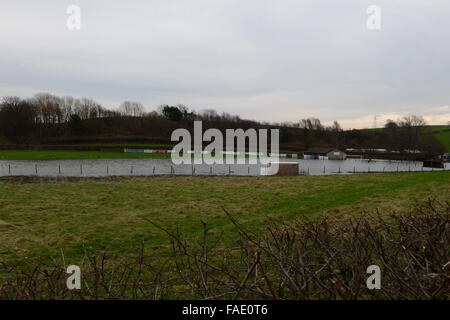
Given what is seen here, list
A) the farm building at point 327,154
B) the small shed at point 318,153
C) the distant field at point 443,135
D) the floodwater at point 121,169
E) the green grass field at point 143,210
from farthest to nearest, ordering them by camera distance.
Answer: the distant field at point 443,135 < the small shed at point 318,153 < the farm building at point 327,154 < the floodwater at point 121,169 < the green grass field at point 143,210

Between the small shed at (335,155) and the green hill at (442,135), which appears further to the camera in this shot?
the green hill at (442,135)

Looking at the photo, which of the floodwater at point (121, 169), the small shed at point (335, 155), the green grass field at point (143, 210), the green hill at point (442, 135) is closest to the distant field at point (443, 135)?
the green hill at point (442, 135)

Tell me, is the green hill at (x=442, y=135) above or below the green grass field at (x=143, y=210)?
above

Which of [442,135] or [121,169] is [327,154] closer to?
[442,135]

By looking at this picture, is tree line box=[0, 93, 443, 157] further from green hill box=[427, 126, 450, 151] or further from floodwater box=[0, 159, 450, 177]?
floodwater box=[0, 159, 450, 177]

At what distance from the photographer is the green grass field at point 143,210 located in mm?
10469

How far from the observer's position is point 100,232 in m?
11.7

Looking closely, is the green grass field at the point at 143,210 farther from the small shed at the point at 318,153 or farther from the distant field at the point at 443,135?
the distant field at the point at 443,135

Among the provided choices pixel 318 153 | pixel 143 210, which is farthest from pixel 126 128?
pixel 143 210

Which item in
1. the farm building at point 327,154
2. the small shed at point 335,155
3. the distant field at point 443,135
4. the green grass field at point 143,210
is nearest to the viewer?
the green grass field at point 143,210

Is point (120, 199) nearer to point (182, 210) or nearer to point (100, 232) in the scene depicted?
point (182, 210)
